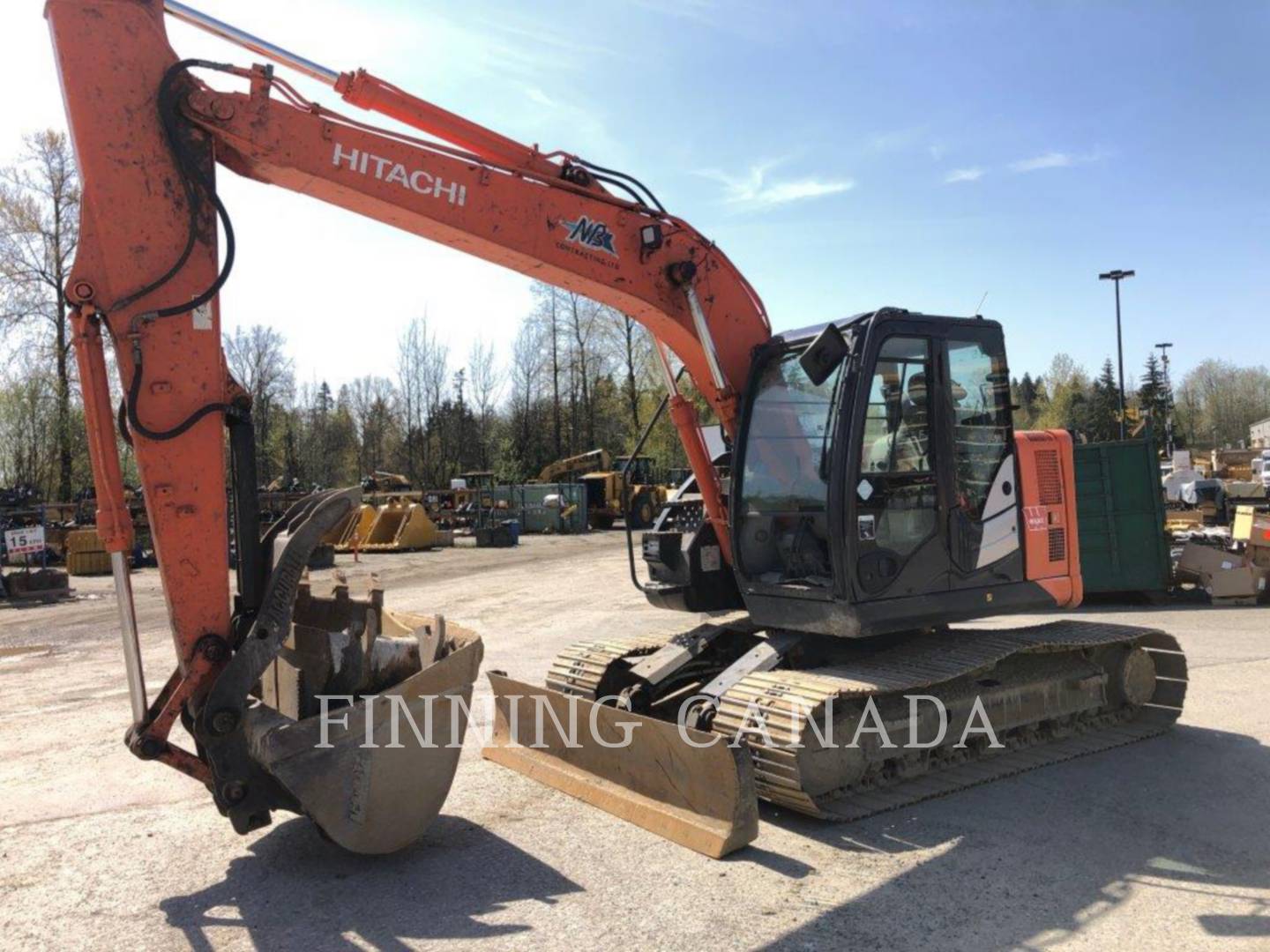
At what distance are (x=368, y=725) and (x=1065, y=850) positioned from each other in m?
3.29

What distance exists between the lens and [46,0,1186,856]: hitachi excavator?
4.11 meters

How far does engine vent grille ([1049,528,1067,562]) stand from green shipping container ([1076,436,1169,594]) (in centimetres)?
603

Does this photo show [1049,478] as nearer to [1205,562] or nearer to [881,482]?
[881,482]

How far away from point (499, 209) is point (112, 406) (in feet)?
6.95

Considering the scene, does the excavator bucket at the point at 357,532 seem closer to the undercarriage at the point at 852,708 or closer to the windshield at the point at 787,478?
the undercarriage at the point at 852,708

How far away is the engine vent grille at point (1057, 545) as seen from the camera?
638 centimetres

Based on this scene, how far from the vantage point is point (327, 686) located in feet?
14.9

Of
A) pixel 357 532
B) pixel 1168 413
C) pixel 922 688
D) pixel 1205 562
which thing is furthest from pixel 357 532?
pixel 1168 413

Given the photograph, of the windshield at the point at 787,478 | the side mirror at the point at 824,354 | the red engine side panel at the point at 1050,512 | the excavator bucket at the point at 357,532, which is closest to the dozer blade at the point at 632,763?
the windshield at the point at 787,478

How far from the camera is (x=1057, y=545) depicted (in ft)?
21.1

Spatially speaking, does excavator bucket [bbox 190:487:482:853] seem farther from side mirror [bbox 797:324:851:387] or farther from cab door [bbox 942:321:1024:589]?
cab door [bbox 942:321:1024:589]

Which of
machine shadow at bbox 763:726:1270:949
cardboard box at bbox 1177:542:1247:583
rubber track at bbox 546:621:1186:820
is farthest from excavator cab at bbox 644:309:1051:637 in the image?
cardboard box at bbox 1177:542:1247:583

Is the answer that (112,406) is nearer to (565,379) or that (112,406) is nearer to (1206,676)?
(1206,676)

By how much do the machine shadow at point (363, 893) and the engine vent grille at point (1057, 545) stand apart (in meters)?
3.87
